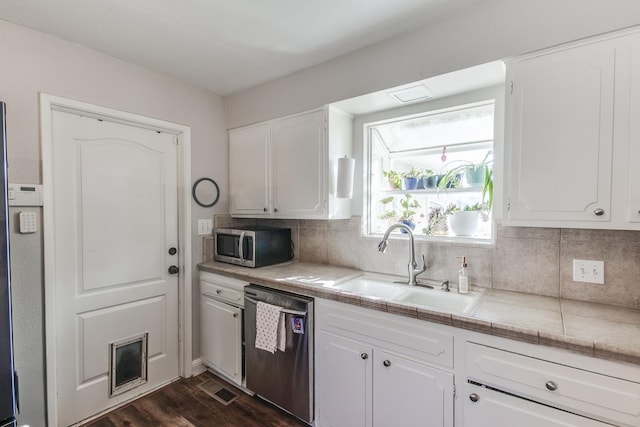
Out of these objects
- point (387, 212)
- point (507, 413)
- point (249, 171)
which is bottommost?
A: point (507, 413)

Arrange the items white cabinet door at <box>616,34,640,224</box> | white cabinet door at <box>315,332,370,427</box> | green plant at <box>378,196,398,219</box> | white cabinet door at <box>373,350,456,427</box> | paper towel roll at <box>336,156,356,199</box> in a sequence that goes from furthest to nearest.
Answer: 1. green plant at <box>378,196,398,219</box>
2. paper towel roll at <box>336,156,356,199</box>
3. white cabinet door at <box>315,332,370,427</box>
4. white cabinet door at <box>373,350,456,427</box>
5. white cabinet door at <box>616,34,640,224</box>

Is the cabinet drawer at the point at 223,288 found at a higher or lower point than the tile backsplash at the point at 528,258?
lower

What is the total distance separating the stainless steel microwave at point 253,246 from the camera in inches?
90.4

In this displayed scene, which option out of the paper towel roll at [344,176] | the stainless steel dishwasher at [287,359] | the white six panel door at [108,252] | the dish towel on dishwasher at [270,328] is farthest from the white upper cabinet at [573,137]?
the white six panel door at [108,252]

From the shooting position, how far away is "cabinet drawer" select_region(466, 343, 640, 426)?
1.03 metres

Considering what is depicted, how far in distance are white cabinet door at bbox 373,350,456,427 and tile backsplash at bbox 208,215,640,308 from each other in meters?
0.68

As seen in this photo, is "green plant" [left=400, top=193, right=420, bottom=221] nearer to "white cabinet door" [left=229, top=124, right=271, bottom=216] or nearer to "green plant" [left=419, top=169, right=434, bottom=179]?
"green plant" [left=419, top=169, right=434, bottom=179]

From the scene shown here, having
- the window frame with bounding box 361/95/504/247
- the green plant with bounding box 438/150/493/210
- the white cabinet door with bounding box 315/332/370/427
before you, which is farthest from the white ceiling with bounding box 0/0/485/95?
the white cabinet door with bounding box 315/332/370/427

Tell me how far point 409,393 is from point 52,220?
88.5 inches

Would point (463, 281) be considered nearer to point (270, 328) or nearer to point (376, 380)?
point (376, 380)

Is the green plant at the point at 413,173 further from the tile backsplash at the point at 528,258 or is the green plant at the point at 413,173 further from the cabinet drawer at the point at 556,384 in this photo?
the cabinet drawer at the point at 556,384

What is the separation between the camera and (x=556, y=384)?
113 cm

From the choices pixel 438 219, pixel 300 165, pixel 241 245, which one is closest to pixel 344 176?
pixel 300 165

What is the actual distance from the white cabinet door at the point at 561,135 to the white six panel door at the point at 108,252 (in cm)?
235
